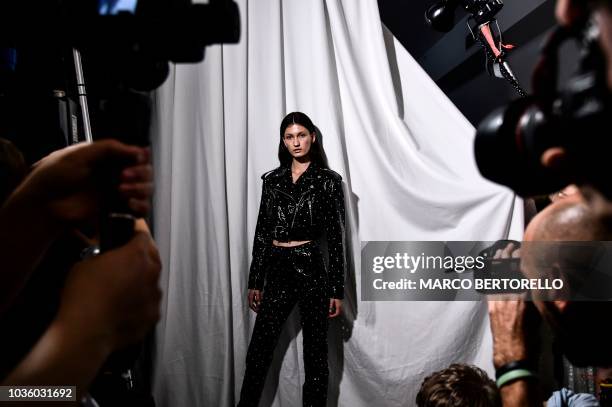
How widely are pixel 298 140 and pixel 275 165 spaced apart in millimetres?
300

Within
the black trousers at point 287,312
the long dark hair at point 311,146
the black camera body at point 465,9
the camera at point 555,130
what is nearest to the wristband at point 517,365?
the camera at point 555,130

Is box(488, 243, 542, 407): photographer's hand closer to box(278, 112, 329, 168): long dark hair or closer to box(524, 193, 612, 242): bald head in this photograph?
box(524, 193, 612, 242): bald head

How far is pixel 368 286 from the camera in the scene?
280 centimetres

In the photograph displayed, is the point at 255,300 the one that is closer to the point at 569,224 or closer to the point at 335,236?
the point at 335,236

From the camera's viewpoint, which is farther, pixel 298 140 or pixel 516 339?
pixel 298 140

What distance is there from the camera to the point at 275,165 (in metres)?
2.86

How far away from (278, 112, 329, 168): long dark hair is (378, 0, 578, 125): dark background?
0.98 m

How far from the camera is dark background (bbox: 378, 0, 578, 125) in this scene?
244 centimetres

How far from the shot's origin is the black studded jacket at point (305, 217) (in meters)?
2.53

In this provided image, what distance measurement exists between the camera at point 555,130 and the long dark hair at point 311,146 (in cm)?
223

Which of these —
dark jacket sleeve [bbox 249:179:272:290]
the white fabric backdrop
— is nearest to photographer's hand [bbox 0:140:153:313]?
dark jacket sleeve [bbox 249:179:272:290]

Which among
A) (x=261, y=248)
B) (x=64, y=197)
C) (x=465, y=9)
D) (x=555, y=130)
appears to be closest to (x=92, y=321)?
(x=64, y=197)

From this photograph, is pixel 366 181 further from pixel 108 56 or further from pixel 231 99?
pixel 108 56

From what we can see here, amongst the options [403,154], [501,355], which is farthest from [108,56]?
[403,154]
